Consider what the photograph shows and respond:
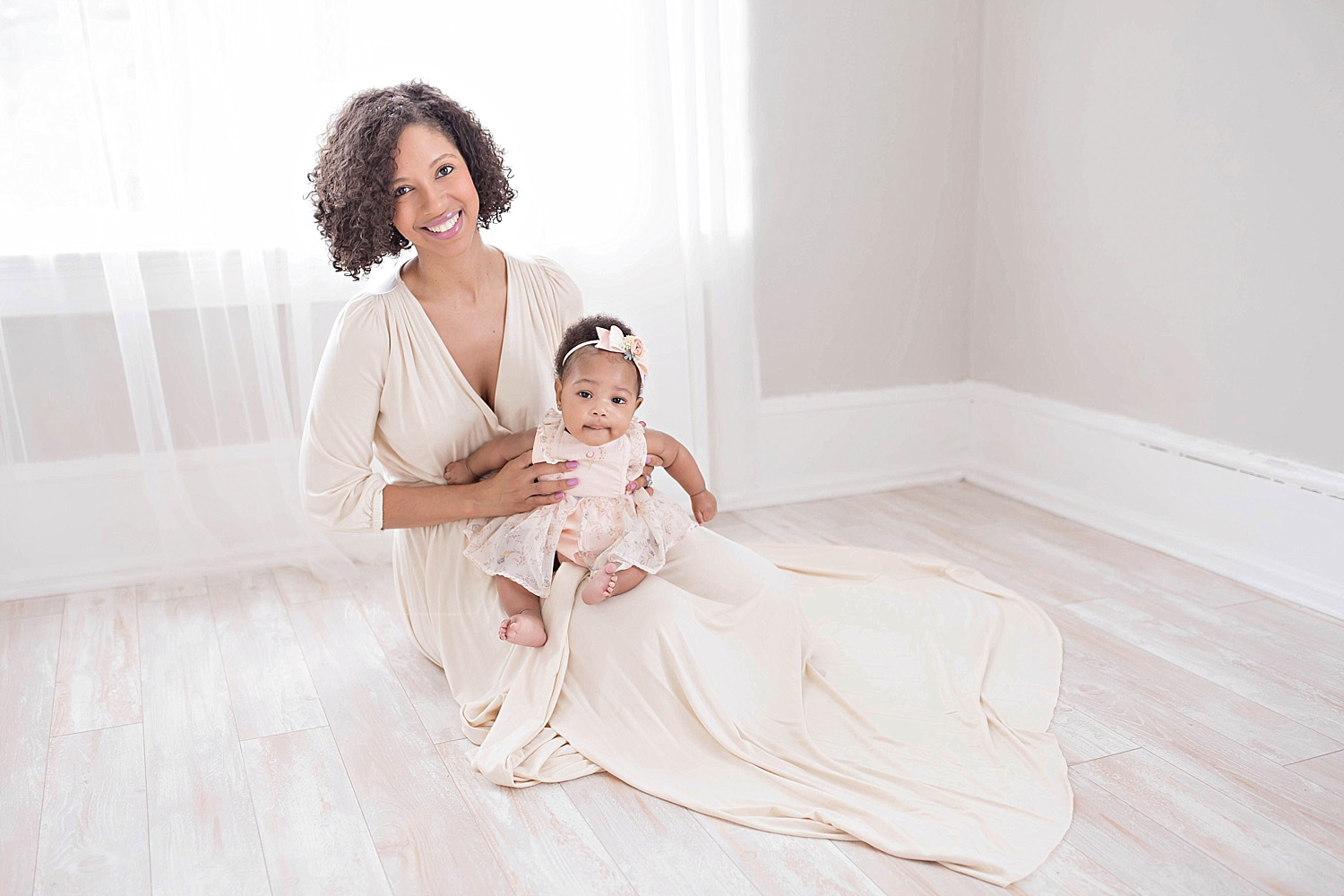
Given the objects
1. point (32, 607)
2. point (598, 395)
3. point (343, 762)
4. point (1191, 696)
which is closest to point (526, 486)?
point (598, 395)

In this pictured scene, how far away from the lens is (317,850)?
1.59 metres

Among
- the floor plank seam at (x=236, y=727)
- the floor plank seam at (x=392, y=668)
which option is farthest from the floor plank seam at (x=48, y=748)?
the floor plank seam at (x=392, y=668)

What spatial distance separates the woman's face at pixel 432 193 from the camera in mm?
1875

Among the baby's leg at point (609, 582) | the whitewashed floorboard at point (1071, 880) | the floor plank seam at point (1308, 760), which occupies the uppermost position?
the baby's leg at point (609, 582)

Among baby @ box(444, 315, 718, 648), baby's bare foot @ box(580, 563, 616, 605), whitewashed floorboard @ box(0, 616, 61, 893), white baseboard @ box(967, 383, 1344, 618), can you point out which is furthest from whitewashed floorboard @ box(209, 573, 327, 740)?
white baseboard @ box(967, 383, 1344, 618)

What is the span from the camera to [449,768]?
181 cm

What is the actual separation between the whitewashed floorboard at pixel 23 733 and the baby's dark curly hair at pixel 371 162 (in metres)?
1.05

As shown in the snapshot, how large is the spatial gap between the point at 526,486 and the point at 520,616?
0.78ft

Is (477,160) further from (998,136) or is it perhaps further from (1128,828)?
(998,136)

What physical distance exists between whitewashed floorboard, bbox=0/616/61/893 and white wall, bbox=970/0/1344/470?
2624mm

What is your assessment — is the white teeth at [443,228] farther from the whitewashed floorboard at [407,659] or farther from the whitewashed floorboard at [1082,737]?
the whitewashed floorboard at [1082,737]

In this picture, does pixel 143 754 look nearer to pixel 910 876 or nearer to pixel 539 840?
pixel 539 840

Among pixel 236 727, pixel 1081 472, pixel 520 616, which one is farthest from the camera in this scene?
pixel 1081 472

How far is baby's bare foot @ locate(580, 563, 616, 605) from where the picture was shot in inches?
72.1
